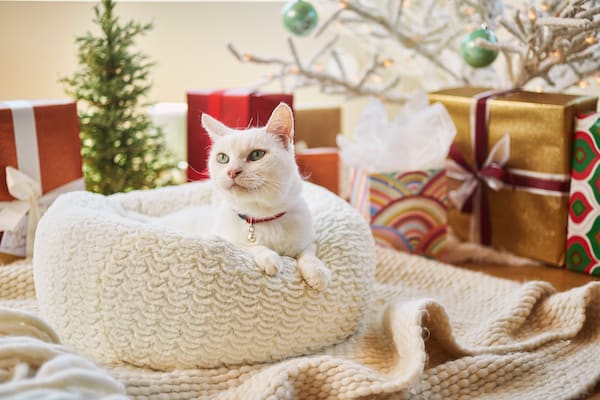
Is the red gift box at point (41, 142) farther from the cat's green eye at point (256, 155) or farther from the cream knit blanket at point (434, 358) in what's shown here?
the cat's green eye at point (256, 155)

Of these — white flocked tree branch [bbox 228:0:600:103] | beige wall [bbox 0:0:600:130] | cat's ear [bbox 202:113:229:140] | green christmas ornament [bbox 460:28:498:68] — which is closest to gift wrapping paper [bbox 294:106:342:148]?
white flocked tree branch [bbox 228:0:600:103]

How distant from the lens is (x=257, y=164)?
0.94 metres

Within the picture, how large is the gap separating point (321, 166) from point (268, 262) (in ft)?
2.59

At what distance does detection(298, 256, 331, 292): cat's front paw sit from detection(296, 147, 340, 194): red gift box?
2.29ft

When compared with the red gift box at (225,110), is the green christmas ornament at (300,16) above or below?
above

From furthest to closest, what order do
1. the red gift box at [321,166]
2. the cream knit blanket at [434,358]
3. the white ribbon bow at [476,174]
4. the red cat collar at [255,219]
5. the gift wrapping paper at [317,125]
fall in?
the gift wrapping paper at [317,125] → the red gift box at [321,166] → the white ribbon bow at [476,174] → the red cat collar at [255,219] → the cream knit blanket at [434,358]

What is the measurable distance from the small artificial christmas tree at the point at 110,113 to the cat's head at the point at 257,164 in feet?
1.95

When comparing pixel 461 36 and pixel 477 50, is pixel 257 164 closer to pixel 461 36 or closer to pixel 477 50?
pixel 477 50

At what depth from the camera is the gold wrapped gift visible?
1372mm

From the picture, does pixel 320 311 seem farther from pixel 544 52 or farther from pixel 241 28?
pixel 241 28

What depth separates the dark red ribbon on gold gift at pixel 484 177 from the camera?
1.41 meters

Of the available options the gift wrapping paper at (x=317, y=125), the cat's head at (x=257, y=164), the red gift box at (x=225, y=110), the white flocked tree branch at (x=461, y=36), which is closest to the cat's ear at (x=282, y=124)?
the cat's head at (x=257, y=164)

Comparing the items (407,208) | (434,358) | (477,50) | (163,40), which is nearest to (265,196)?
(434,358)

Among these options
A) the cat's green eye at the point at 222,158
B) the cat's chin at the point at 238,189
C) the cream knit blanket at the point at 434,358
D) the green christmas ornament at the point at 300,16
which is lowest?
the cream knit blanket at the point at 434,358
